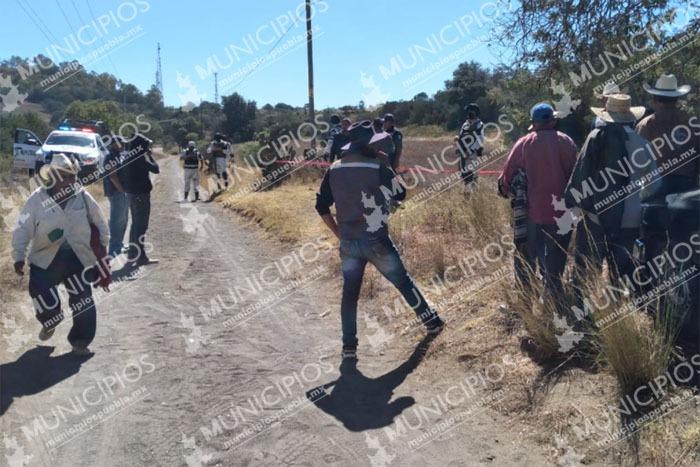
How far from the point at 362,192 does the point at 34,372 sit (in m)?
3.17

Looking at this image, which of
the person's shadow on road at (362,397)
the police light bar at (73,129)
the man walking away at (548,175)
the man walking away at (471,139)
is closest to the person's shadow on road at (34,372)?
the person's shadow on road at (362,397)

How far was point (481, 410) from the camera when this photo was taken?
503 centimetres

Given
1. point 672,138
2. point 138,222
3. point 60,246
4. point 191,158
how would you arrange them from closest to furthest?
point 672,138 → point 60,246 → point 138,222 → point 191,158

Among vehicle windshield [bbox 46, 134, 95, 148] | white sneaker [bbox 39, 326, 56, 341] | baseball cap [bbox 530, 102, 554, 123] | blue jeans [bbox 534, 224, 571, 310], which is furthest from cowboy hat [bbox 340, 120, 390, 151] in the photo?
vehicle windshield [bbox 46, 134, 95, 148]

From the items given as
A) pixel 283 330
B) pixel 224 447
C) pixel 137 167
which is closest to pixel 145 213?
pixel 137 167

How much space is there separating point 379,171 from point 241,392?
2138 millimetres

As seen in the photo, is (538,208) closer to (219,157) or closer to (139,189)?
(139,189)

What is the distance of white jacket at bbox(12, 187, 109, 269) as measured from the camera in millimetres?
6180

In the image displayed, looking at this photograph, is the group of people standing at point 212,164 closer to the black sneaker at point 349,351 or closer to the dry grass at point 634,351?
the black sneaker at point 349,351

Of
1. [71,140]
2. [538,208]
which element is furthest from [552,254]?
[71,140]

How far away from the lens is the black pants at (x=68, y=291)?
6.35 metres

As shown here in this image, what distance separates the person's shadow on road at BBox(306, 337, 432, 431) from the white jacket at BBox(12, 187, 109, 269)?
2.53m

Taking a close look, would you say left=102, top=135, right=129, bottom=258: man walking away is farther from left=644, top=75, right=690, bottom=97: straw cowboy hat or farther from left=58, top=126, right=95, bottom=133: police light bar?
left=58, top=126, right=95, bottom=133: police light bar

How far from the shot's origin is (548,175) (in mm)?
5758
